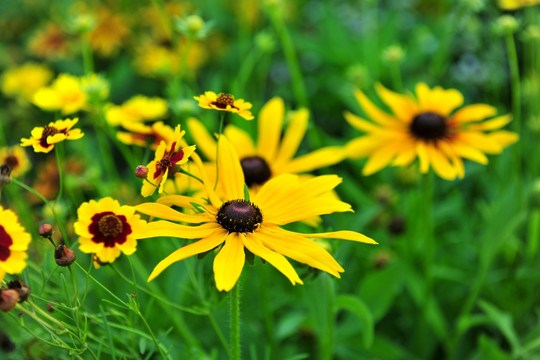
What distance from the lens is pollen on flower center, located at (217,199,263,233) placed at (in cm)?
68

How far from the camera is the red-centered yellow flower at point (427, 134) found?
1060 millimetres

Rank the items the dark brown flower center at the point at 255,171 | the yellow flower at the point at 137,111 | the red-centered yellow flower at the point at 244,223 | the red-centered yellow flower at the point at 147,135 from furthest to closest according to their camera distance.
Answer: the yellow flower at the point at 137,111
the dark brown flower center at the point at 255,171
the red-centered yellow flower at the point at 147,135
the red-centered yellow flower at the point at 244,223

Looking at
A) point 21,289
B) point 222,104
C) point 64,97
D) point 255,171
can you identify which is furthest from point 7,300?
point 64,97

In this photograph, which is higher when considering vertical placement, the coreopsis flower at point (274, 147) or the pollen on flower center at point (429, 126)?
the pollen on flower center at point (429, 126)

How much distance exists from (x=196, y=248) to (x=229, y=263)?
4 centimetres

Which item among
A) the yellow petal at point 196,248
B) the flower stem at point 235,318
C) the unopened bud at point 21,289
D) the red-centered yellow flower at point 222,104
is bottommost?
the unopened bud at point 21,289

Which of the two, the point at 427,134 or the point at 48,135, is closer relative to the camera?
the point at 48,135

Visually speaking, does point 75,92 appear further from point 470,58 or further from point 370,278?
point 470,58

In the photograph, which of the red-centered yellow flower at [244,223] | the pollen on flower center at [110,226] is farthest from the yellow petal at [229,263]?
the pollen on flower center at [110,226]

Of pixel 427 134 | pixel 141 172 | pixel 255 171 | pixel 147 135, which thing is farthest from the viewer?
pixel 427 134

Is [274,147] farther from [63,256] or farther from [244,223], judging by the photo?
[63,256]

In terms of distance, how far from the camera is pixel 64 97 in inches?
42.8

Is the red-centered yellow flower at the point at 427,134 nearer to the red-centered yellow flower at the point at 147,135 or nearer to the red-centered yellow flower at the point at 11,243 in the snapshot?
the red-centered yellow flower at the point at 147,135

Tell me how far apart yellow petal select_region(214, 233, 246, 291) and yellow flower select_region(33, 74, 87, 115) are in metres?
0.46
